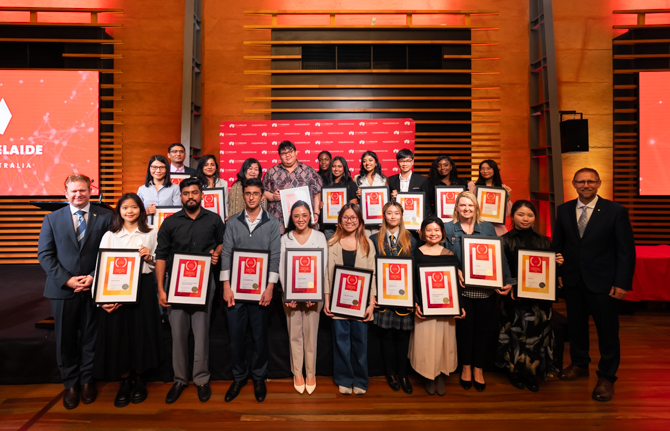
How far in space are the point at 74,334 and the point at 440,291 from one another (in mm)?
2878

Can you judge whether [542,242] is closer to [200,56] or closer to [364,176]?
[364,176]

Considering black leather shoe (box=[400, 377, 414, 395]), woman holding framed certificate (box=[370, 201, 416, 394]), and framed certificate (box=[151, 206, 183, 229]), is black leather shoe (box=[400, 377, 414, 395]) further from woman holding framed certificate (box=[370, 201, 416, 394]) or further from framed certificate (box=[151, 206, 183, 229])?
framed certificate (box=[151, 206, 183, 229])

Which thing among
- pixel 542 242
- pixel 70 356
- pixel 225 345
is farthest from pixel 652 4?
pixel 70 356

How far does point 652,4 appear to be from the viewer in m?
6.75

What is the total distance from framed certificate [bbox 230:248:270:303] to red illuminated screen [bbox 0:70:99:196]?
4.85m

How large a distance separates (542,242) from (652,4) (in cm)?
687

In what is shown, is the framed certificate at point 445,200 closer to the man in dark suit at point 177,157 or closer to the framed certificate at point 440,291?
the framed certificate at point 440,291

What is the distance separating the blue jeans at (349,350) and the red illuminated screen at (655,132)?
6.15 metres

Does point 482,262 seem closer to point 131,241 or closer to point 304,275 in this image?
point 304,275

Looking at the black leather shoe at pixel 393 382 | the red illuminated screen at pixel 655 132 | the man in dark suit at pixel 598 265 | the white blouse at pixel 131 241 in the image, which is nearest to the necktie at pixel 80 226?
the white blouse at pixel 131 241

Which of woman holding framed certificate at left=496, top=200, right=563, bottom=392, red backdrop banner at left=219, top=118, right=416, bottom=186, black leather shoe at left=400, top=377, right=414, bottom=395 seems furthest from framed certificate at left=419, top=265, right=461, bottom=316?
red backdrop banner at left=219, top=118, right=416, bottom=186

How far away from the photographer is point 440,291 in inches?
112

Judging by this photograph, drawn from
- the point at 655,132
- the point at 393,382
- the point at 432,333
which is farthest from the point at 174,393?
the point at 655,132

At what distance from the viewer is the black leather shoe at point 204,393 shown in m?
2.94
